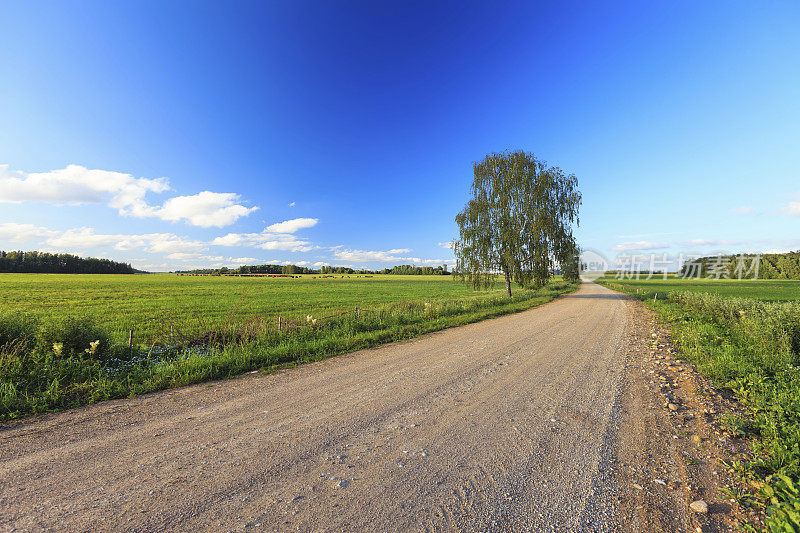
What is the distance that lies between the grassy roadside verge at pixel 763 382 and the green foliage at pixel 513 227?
1416 cm

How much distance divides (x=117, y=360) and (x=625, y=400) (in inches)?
448

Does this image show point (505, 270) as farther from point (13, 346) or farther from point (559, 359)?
point (13, 346)

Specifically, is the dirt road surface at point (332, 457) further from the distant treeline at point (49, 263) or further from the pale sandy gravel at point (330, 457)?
the distant treeline at point (49, 263)

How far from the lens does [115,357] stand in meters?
7.63

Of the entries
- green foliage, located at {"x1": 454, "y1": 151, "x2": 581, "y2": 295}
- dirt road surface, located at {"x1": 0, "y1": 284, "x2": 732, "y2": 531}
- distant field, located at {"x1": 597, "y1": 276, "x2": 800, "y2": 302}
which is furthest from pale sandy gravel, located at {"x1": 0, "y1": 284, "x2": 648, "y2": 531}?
distant field, located at {"x1": 597, "y1": 276, "x2": 800, "y2": 302}

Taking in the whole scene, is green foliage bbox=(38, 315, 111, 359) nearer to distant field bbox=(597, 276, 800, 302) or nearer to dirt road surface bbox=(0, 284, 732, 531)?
dirt road surface bbox=(0, 284, 732, 531)

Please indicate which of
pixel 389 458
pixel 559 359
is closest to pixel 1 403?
pixel 389 458

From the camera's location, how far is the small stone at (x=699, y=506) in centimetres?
289

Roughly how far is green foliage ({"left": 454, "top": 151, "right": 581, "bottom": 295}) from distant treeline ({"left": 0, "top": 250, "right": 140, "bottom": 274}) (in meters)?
130

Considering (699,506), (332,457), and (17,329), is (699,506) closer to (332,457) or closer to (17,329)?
(332,457)

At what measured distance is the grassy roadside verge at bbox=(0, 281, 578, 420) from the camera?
5578 mm

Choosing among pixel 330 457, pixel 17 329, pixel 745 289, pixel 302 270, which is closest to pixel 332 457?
pixel 330 457

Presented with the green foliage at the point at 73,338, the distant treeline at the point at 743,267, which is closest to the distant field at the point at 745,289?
the distant treeline at the point at 743,267

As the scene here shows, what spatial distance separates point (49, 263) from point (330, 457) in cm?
14152
